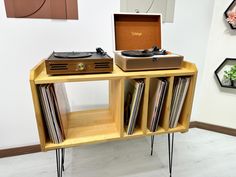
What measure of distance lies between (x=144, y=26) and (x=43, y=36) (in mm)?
740

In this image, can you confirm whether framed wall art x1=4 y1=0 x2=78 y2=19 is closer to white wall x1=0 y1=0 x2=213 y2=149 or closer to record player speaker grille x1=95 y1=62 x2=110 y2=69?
white wall x1=0 y1=0 x2=213 y2=149

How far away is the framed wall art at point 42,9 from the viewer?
45.9 inches

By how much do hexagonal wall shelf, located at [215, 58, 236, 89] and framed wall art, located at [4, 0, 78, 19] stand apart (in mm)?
1402

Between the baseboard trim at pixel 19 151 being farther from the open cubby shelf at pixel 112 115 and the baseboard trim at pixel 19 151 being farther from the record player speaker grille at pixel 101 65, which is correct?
the record player speaker grille at pixel 101 65

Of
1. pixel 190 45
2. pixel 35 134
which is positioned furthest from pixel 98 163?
pixel 190 45

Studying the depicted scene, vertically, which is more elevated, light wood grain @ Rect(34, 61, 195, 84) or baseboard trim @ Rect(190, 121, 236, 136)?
light wood grain @ Rect(34, 61, 195, 84)

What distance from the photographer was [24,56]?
1.29 m

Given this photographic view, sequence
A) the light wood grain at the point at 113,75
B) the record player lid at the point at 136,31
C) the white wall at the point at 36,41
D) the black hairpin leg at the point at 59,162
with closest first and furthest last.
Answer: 1. the light wood grain at the point at 113,75
2. the black hairpin leg at the point at 59,162
3. the record player lid at the point at 136,31
4. the white wall at the point at 36,41

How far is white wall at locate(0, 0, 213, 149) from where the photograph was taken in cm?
125

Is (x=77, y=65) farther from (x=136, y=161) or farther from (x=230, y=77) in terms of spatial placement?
(x=230, y=77)

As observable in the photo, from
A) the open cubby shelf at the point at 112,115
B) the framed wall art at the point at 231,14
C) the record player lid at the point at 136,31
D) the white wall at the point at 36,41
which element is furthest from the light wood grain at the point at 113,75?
the framed wall art at the point at 231,14

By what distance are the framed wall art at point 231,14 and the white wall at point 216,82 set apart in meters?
0.04

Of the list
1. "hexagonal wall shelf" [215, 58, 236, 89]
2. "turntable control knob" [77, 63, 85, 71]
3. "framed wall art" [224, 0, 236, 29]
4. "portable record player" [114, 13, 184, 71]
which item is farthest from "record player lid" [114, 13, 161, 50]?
"hexagonal wall shelf" [215, 58, 236, 89]

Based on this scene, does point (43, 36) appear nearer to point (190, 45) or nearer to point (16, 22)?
point (16, 22)
